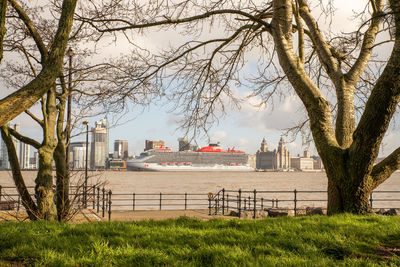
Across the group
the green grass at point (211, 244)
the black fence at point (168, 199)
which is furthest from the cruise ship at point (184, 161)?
the green grass at point (211, 244)

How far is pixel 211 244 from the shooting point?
3.98m

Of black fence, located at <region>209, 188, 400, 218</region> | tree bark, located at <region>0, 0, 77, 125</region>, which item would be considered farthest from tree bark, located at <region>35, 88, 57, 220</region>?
black fence, located at <region>209, 188, 400, 218</region>

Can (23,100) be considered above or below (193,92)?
below

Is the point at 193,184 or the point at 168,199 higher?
the point at 168,199

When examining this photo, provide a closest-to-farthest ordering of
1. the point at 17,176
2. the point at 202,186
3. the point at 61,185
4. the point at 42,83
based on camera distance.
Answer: the point at 42,83 → the point at 17,176 → the point at 61,185 → the point at 202,186

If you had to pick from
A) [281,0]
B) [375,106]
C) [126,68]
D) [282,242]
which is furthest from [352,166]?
[126,68]

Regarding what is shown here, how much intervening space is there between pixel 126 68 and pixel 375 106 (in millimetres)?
4391

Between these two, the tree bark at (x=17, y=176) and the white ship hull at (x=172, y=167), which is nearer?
the tree bark at (x=17, y=176)

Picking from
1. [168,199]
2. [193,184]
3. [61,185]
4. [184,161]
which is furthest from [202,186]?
[184,161]

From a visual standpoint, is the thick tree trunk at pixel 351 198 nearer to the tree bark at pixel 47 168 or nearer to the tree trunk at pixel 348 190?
the tree trunk at pixel 348 190

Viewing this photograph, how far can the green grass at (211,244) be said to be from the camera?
3354 mm

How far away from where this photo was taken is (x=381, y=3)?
6.96m

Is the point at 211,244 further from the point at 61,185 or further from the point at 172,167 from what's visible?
the point at 172,167

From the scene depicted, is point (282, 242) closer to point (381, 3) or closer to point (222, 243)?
point (222, 243)
